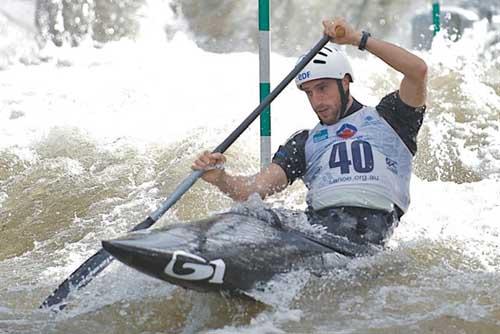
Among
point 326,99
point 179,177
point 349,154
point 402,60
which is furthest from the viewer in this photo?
point 179,177

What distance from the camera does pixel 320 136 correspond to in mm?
4246

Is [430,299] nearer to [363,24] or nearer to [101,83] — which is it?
[101,83]

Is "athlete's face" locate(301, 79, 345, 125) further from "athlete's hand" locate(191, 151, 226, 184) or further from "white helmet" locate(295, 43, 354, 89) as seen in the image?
"athlete's hand" locate(191, 151, 226, 184)

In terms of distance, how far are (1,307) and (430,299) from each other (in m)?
1.70

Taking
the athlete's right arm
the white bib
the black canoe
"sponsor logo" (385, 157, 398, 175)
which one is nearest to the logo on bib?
the white bib

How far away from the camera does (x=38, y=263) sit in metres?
4.93

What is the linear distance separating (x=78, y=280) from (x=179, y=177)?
2.16 metres

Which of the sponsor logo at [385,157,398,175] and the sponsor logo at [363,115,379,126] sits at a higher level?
the sponsor logo at [363,115,379,126]

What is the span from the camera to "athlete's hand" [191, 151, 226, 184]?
162 inches

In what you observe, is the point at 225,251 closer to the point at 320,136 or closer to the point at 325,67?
the point at 320,136

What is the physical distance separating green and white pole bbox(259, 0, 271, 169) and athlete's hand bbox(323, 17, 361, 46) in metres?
0.92

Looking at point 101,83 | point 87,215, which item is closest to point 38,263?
point 87,215

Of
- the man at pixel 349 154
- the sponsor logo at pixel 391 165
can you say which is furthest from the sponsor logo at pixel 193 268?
the sponsor logo at pixel 391 165

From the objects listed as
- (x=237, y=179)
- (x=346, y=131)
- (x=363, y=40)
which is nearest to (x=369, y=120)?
(x=346, y=131)
